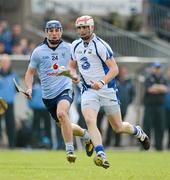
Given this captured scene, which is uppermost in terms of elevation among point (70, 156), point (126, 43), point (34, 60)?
point (34, 60)

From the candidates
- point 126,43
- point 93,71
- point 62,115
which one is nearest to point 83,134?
point 62,115

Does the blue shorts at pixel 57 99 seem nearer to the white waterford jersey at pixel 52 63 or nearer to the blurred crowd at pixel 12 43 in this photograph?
the white waterford jersey at pixel 52 63

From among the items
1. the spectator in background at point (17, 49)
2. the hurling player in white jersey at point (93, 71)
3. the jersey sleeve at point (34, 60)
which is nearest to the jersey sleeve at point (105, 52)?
the hurling player in white jersey at point (93, 71)

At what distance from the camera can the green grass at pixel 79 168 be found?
1376 centimetres

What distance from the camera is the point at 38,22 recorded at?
3130 centimetres

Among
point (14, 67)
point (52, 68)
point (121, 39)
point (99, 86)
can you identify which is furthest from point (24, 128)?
point (99, 86)

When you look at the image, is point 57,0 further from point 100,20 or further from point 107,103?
point 107,103

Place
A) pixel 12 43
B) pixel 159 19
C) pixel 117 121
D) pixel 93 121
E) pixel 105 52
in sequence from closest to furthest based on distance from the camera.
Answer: pixel 93 121, pixel 105 52, pixel 117 121, pixel 12 43, pixel 159 19

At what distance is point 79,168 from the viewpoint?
51.6 ft

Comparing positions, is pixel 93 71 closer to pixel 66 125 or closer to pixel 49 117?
pixel 66 125

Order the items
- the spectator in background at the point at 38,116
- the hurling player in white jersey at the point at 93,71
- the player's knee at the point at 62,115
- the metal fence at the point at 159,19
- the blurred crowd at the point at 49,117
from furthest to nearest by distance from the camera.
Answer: the metal fence at the point at 159,19 < the spectator in background at the point at 38,116 < the blurred crowd at the point at 49,117 < the player's knee at the point at 62,115 < the hurling player in white jersey at the point at 93,71

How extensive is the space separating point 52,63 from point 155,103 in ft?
29.5

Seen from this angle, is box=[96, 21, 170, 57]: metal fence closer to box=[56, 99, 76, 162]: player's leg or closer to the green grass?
the green grass

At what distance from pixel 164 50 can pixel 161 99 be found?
661cm
